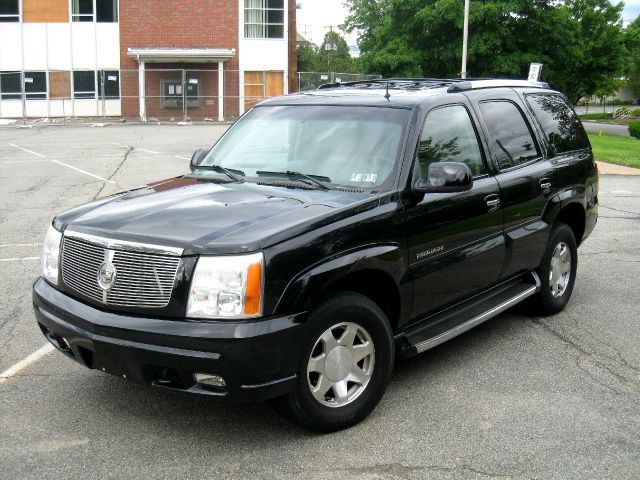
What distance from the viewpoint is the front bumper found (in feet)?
11.6

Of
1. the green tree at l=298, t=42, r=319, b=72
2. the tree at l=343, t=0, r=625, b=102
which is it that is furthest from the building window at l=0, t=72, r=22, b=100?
the green tree at l=298, t=42, r=319, b=72

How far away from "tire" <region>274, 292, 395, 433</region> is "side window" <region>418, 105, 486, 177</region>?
1.13 m

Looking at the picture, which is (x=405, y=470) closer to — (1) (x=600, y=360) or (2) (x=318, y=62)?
(1) (x=600, y=360)

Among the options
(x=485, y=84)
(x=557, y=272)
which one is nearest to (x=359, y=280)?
(x=485, y=84)

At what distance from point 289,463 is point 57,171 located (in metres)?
13.9

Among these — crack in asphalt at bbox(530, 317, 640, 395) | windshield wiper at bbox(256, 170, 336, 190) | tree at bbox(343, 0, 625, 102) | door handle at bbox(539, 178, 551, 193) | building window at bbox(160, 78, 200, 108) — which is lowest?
crack in asphalt at bbox(530, 317, 640, 395)

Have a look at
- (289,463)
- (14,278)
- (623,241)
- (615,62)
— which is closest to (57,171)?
(14,278)

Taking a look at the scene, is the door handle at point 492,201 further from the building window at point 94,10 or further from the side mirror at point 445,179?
the building window at point 94,10

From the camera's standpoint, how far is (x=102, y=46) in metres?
38.8

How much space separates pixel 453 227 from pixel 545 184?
143cm

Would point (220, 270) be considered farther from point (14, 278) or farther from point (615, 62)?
point (615, 62)

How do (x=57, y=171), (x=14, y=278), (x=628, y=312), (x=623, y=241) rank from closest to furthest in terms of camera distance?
1. (x=628, y=312)
2. (x=14, y=278)
3. (x=623, y=241)
4. (x=57, y=171)

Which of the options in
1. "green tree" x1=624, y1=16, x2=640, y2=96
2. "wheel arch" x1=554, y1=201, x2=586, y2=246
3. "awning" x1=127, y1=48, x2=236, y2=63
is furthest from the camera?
"green tree" x1=624, y1=16, x2=640, y2=96

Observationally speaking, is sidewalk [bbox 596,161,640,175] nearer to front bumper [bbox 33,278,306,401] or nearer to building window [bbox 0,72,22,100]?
front bumper [bbox 33,278,306,401]
